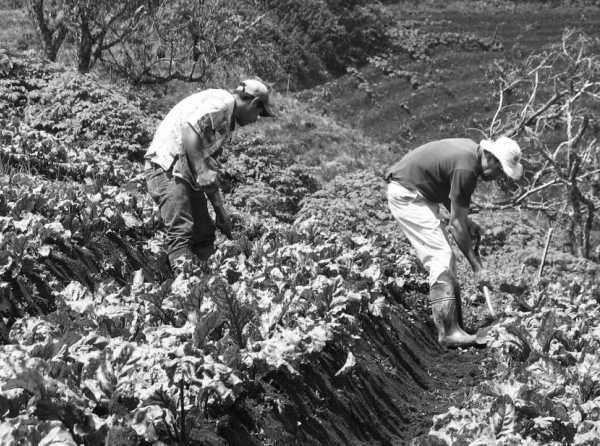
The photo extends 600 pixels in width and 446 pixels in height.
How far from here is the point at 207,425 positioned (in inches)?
139

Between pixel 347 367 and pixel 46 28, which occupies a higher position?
pixel 46 28

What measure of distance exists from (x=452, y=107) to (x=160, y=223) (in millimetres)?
19816

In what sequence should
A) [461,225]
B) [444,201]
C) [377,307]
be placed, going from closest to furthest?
1. [461,225]
2. [377,307]
3. [444,201]

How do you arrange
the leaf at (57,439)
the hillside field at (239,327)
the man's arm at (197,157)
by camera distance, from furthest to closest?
the man's arm at (197,157)
the hillside field at (239,327)
the leaf at (57,439)

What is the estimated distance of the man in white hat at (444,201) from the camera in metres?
5.43

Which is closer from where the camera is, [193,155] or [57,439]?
[57,439]

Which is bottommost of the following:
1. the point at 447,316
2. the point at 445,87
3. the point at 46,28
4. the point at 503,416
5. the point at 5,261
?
the point at 445,87

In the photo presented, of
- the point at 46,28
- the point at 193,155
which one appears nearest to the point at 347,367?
the point at 193,155

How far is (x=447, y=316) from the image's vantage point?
18.9ft

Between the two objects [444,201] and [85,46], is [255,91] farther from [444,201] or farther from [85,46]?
[85,46]

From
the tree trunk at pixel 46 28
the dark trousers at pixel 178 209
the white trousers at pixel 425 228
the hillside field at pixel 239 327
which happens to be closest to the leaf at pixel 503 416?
the hillside field at pixel 239 327

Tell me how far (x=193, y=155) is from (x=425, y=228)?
1.79 meters

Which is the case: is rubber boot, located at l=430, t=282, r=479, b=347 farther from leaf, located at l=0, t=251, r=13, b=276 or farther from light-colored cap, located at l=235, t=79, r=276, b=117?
leaf, located at l=0, t=251, r=13, b=276

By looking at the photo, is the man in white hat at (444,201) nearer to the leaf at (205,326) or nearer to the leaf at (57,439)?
the leaf at (205,326)
